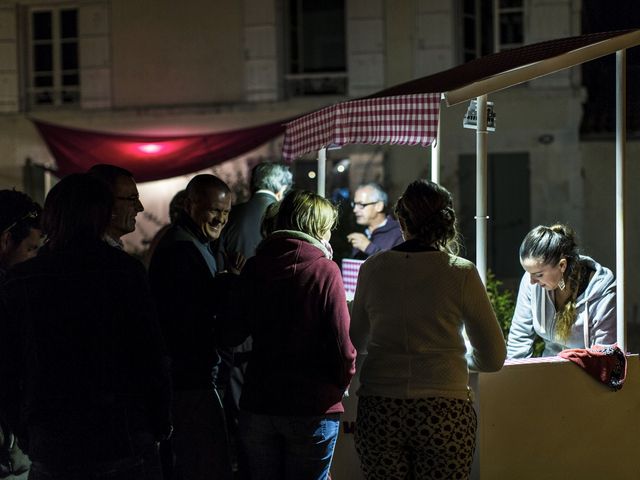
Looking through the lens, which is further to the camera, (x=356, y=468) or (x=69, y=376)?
(x=356, y=468)

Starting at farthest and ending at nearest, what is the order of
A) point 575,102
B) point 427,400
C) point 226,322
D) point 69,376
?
point 575,102 → point 226,322 → point 427,400 → point 69,376

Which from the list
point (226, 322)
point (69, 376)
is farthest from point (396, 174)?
point (69, 376)

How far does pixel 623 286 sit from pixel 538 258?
48cm

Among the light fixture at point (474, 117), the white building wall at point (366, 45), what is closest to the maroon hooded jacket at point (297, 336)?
the light fixture at point (474, 117)

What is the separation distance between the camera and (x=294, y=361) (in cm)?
328

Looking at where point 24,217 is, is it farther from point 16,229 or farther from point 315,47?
point 315,47

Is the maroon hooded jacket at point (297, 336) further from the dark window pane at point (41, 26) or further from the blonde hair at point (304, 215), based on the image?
the dark window pane at point (41, 26)

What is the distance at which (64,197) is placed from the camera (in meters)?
2.71

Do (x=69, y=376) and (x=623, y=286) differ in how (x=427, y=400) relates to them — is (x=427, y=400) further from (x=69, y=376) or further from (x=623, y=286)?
(x=623, y=286)

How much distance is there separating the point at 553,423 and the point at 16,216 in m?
2.60

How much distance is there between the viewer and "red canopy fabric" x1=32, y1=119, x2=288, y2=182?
11.5 metres

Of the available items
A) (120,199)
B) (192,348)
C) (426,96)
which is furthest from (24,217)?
(426,96)

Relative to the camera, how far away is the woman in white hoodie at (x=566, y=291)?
4.20 meters

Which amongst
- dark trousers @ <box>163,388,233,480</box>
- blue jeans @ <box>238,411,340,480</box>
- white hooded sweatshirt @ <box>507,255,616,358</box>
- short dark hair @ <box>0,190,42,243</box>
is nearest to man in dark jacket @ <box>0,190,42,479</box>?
short dark hair @ <box>0,190,42,243</box>
